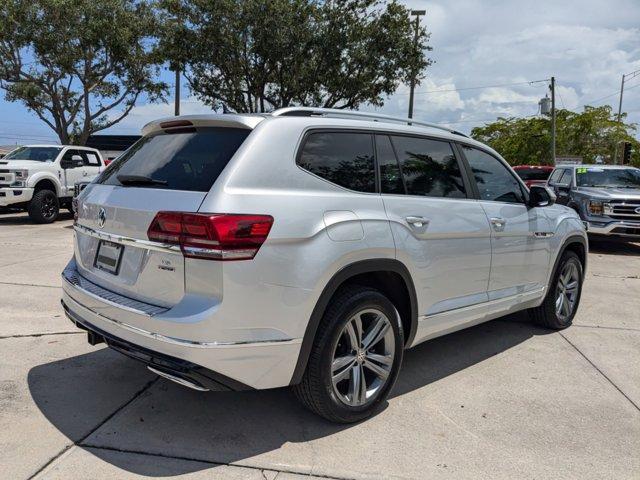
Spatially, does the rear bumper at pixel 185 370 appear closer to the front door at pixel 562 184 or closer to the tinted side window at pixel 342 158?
the tinted side window at pixel 342 158

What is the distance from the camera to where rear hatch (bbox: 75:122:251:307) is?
2859 millimetres

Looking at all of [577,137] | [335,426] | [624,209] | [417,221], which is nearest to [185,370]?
[335,426]

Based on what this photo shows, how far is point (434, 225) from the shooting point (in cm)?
369

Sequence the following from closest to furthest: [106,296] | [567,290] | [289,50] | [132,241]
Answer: [132,241]
[106,296]
[567,290]
[289,50]

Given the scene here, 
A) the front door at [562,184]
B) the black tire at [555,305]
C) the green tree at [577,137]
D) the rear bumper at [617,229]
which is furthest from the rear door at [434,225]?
the green tree at [577,137]

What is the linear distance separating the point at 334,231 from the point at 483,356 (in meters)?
2.34

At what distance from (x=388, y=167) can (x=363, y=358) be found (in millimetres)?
1218

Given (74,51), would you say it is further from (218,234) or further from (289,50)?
(218,234)

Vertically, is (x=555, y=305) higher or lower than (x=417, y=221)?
lower

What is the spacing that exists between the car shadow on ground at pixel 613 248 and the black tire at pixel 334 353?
962 cm

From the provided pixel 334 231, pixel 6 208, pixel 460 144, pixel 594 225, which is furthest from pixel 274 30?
pixel 334 231

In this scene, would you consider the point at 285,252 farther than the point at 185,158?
No

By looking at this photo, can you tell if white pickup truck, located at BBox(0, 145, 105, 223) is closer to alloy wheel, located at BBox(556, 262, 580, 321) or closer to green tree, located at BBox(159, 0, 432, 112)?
green tree, located at BBox(159, 0, 432, 112)

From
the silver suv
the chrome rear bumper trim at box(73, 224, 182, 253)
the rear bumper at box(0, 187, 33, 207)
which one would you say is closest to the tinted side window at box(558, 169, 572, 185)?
the silver suv
